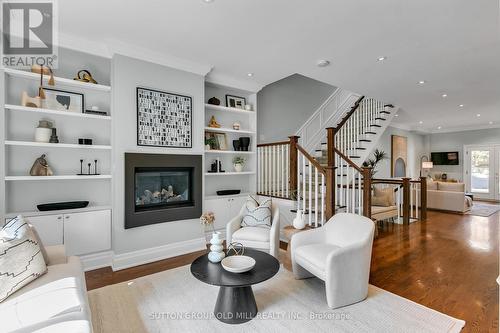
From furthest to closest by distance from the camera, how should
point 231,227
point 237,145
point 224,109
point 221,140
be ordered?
point 237,145
point 221,140
point 224,109
point 231,227

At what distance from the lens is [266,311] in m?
2.20

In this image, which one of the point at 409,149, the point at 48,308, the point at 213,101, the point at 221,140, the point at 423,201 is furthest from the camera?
the point at 409,149

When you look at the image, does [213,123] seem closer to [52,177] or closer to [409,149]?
[52,177]

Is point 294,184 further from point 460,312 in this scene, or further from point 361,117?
point 361,117

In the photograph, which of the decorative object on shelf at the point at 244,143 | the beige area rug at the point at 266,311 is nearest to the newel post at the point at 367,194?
the beige area rug at the point at 266,311

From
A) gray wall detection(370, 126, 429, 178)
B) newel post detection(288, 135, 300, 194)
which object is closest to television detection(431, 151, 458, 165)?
gray wall detection(370, 126, 429, 178)

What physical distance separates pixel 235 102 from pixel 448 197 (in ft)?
20.5

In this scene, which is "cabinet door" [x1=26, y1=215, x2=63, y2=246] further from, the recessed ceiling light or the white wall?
the recessed ceiling light

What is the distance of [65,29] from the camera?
2893 millimetres

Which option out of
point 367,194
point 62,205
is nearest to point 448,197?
point 367,194

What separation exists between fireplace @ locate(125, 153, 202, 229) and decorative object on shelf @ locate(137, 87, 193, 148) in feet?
0.75

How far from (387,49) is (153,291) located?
406 centimetres

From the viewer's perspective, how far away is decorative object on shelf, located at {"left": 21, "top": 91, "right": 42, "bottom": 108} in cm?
281

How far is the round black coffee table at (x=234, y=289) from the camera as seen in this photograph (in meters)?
1.97
